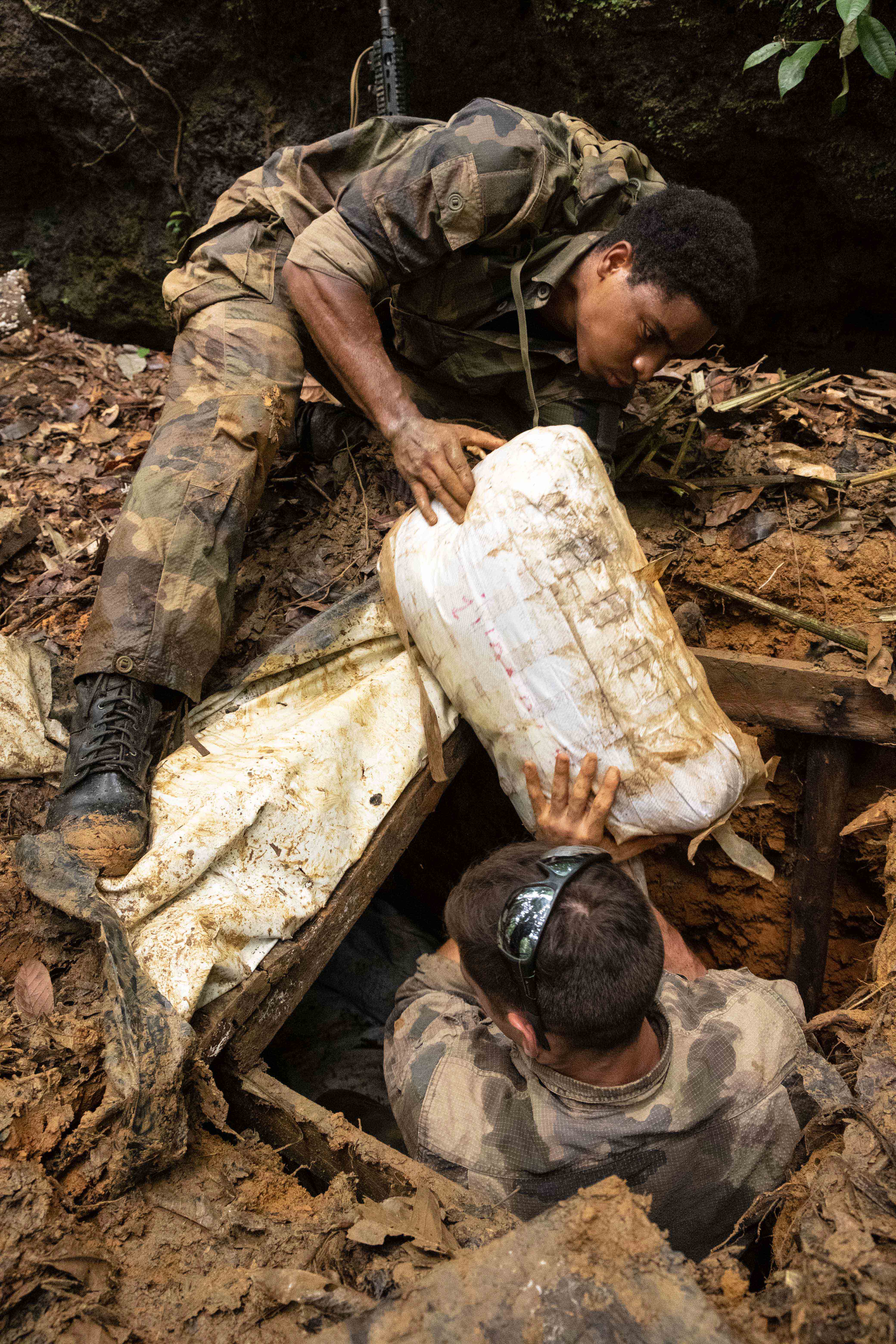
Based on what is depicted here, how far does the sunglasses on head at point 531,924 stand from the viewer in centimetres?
154

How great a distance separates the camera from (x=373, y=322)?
2.43 m

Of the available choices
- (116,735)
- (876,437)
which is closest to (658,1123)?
(116,735)

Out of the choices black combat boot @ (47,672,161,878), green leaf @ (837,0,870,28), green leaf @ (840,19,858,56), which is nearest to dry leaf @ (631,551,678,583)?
black combat boot @ (47,672,161,878)

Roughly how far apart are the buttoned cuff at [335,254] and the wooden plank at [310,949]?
139 cm

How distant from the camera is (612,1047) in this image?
1546mm

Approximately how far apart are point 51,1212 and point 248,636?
1645 mm

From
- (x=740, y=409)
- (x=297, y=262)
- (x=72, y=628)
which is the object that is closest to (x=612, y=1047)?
(x=72, y=628)

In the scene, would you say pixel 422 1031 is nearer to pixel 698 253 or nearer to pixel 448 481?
pixel 448 481

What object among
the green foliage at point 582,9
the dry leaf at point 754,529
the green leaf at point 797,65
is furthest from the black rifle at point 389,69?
the dry leaf at point 754,529

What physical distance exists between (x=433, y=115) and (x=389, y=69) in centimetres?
59

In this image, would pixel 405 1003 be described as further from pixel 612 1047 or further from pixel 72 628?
pixel 72 628

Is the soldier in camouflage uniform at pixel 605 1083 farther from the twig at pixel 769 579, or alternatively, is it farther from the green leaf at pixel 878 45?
the green leaf at pixel 878 45

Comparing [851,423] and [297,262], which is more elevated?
[297,262]

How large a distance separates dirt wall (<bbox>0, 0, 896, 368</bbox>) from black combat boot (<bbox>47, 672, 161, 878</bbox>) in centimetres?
325
